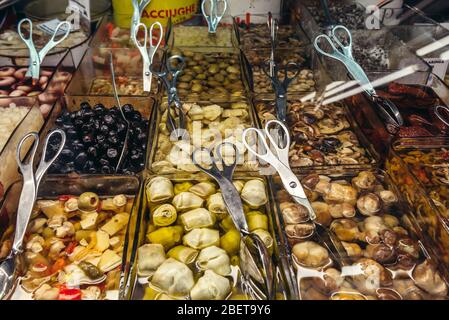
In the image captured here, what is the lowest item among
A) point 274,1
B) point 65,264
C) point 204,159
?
point 65,264

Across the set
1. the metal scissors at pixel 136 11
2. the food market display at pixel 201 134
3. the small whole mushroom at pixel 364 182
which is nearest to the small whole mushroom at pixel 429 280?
the small whole mushroom at pixel 364 182

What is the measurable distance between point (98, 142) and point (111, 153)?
0.08 m

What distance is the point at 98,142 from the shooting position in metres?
1.20

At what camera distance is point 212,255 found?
92 centimetres

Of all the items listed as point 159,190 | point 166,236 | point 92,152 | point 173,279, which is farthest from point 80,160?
point 173,279

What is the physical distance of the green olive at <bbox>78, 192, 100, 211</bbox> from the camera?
104 centimetres

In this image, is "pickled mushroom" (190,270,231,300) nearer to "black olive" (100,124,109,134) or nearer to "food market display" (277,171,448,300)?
"food market display" (277,171,448,300)

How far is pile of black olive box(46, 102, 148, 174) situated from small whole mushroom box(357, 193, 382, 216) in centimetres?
62

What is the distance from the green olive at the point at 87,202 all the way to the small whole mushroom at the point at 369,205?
699 mm

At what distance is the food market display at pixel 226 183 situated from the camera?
2.86 feet

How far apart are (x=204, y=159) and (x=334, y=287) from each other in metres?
0.46

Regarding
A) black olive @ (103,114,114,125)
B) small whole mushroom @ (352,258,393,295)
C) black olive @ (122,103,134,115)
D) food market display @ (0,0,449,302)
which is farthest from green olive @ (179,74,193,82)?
small whole mushroom @ (352,258,393,295)

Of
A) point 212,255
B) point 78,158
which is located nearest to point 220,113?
point 78,158
